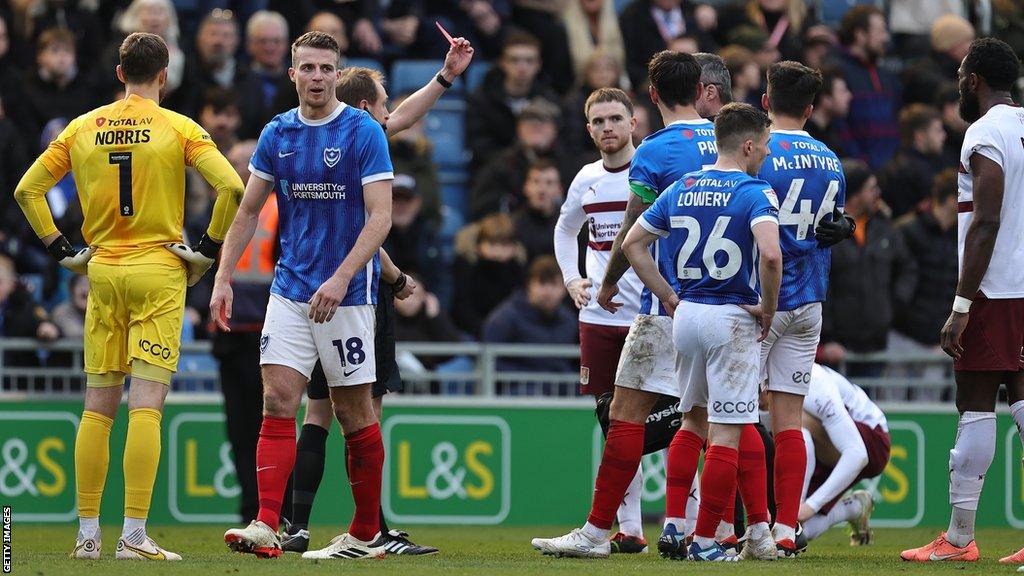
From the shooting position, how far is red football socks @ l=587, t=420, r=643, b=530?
8.44 metres

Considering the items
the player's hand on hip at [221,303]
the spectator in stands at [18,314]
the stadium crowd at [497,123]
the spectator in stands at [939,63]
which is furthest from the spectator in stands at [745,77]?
the player's hand on hip at [221,303]

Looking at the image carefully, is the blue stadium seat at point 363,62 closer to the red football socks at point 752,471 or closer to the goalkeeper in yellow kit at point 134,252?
the goalkeeper in yellow kit at point 134,252

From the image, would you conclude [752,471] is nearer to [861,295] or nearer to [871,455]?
[871,455]

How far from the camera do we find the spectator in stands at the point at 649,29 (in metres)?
16.6

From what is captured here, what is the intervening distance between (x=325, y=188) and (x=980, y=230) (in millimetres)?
3177

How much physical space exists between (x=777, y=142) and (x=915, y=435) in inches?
232

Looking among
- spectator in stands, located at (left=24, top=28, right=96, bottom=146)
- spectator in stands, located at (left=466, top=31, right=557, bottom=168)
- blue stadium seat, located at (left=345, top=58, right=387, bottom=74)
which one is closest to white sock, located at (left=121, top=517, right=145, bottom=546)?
spectator in stands, located at (left=24, top=28, right=96, bottom=146)

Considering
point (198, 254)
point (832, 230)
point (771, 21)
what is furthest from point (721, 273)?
point (771, 21)

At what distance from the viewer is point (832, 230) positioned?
8547 mm

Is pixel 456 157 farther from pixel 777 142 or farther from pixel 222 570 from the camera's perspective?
pixel 222 570

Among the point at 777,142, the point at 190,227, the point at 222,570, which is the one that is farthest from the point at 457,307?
the point at 222,570

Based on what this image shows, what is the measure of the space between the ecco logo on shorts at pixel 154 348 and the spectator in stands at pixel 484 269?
20.3 ft

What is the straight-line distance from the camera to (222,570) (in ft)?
24.0

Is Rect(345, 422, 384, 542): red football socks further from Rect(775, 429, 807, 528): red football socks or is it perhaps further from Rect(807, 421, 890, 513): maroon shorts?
Rect(807, 421, 890, 513): maroon shorts
